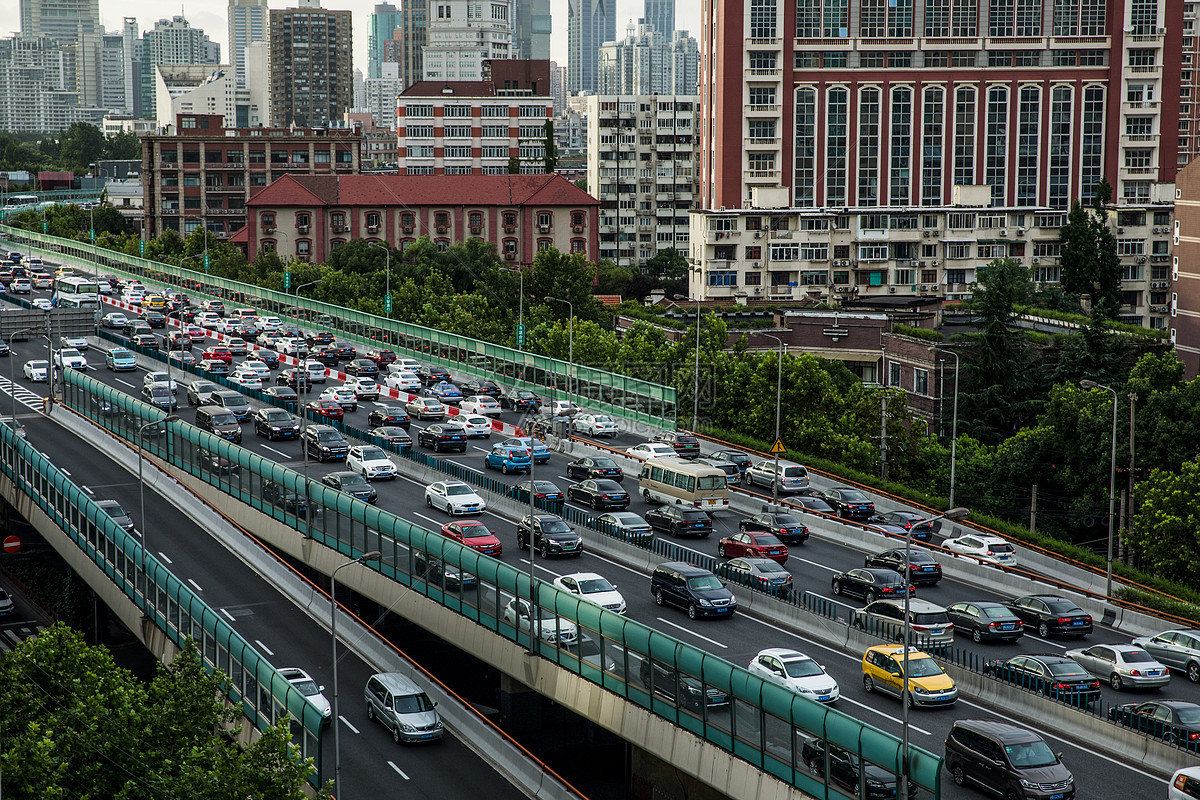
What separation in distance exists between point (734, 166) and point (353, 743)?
10238 cm

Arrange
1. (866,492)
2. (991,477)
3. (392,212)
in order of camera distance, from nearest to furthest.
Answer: (866,492) < (991,477) < (392,212)

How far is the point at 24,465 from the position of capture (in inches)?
2655

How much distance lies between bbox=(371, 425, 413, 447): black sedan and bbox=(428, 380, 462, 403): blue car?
14342 millimetres

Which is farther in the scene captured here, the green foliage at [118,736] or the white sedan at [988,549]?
the white sedan at [988,549]

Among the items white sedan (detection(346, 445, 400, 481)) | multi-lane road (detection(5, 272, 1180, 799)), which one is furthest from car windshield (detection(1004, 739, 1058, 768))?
white sedan (detection(346, 445, 400, 481))

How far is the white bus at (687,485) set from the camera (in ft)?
202

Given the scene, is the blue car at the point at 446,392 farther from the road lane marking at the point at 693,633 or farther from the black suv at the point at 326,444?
the road lane marking at the point at 693,633

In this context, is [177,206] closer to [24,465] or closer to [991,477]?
[24,465]

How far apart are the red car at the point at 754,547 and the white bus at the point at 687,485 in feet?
19.6

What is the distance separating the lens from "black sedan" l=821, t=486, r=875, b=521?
208ft

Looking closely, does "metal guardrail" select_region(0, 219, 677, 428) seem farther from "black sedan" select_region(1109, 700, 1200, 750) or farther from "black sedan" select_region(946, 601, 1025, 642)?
"black sedan" select_region(1109, 700, 1200, 750)

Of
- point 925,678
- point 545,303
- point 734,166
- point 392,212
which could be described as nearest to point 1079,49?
point 734,166

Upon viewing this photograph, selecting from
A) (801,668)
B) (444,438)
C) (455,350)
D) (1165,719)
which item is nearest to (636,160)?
(455,350)

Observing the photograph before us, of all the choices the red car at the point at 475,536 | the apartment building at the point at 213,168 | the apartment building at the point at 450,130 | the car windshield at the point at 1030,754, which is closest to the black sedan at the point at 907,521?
the red car at the point at 475,536
